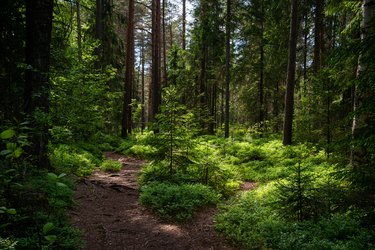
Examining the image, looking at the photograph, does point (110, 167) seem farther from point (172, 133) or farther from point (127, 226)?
point (127, 226)

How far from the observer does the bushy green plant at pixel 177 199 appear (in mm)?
7246

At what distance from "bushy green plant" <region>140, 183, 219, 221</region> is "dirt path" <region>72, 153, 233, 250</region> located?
0.22 m

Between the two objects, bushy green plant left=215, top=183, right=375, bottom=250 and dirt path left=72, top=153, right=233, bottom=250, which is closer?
bushy green plant left=215, top=183, right=375, bottom=250

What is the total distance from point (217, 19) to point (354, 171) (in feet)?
59.9

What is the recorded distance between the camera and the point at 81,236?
573cm

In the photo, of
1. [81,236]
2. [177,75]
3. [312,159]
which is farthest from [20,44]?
[177,75]

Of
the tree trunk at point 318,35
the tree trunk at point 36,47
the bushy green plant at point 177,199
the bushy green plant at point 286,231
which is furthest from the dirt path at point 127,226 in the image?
the tree trunk at point 318,35

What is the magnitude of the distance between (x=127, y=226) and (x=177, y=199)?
1.51 m

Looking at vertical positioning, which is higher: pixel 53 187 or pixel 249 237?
pixel 53 187

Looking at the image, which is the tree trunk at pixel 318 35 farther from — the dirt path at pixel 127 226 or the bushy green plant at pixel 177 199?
the dirt path at pixel 127 226

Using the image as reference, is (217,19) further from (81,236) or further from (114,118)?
(81,236)

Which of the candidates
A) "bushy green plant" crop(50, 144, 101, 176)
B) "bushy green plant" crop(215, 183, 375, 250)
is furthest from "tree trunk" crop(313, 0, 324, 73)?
"bushy green plant" crop(50, 144, 101, 176)

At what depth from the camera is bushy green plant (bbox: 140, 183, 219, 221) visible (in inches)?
285

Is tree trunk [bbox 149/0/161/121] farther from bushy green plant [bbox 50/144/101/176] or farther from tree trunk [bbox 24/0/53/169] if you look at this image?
tree trunk [bbox 24/0/53/169]
